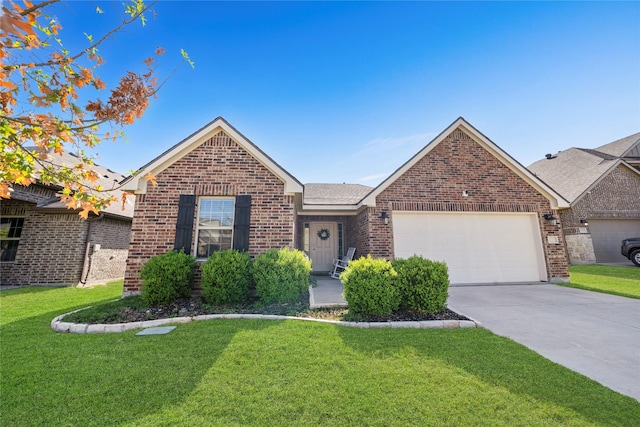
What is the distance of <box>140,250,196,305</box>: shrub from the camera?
568 centimetres

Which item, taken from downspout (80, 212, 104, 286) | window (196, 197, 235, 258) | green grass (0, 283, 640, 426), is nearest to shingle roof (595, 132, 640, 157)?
green grass (0, 283, 640, 426)

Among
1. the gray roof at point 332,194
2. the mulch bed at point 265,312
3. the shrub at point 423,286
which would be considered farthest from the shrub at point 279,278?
the gray roof at point 332,194

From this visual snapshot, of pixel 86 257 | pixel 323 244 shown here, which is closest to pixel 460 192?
pixel 323 244

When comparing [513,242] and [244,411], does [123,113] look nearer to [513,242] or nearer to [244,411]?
[244,411]

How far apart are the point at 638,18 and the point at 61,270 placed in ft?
62.7

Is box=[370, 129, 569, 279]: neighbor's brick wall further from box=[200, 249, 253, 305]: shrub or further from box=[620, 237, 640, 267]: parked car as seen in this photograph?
box=[620, 237, 640, 267]: parked car

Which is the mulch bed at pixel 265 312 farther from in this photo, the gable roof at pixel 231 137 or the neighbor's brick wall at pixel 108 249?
the neighbor's brick wall at pixel 108 249

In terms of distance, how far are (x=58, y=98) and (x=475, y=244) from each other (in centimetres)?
1068

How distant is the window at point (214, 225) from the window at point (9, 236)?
28.8ft

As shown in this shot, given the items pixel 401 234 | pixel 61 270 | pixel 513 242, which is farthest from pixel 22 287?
pixel 513 242

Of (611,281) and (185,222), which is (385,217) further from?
(611,281)

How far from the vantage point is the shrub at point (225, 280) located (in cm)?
573

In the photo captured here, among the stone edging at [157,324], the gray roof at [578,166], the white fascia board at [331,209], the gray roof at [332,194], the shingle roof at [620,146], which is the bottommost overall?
the stone edging at [157,324]

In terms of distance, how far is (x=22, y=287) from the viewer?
9.19 meters
